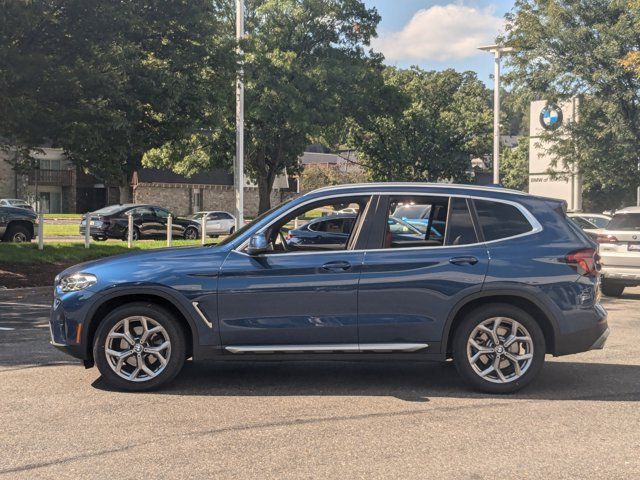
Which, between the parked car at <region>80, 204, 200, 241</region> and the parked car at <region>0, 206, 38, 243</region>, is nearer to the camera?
the parked car at <region>0, 206, 38, 243</region>

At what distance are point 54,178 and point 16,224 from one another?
138 ft

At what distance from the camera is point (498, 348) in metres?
5.85

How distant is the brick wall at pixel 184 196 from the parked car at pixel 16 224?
112ft

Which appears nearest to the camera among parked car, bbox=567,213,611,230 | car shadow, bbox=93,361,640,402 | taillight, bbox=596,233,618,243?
car shadow, bbox=93,361,640,402

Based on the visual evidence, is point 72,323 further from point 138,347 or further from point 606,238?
point 606,238

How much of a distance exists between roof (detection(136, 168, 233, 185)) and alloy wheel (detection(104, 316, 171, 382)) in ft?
158

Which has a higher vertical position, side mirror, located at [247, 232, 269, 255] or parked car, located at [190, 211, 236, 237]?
parked car, located at [190, 211, 236, 237]

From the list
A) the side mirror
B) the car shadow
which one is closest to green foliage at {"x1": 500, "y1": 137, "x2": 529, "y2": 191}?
the car shadow

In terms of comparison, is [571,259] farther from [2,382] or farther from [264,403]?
[2,382]

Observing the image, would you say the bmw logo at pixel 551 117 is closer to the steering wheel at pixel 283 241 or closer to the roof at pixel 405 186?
the roof at pixel 405 186

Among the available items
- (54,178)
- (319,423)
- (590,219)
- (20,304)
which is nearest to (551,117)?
(590,219)

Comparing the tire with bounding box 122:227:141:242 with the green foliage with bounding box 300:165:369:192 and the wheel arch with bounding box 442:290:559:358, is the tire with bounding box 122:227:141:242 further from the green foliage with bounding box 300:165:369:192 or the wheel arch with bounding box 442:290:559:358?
the green foliage with bounding box 300:165:369:192

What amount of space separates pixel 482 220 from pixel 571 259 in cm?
81

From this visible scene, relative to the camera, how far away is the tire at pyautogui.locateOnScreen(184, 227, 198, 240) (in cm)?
3112
